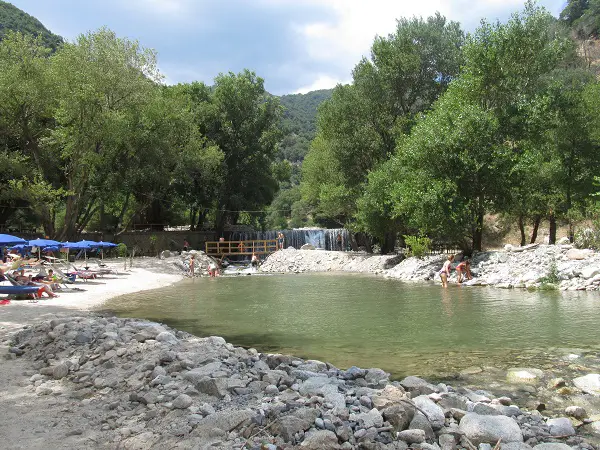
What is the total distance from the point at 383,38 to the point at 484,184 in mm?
13991

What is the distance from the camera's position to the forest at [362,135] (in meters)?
23.2

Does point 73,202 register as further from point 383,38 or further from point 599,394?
point 599,394

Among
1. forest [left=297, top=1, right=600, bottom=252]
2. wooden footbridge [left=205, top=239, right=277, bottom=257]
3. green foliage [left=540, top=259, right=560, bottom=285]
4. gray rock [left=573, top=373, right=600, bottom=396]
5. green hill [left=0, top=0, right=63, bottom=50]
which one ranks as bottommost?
gray rock [left=573, top=373, right=600, bottom=396]

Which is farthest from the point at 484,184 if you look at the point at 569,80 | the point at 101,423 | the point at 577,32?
the point at 577,32

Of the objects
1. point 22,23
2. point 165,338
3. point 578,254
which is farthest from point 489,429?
point 22,23

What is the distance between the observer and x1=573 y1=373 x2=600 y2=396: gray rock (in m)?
6.02

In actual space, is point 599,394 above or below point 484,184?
below

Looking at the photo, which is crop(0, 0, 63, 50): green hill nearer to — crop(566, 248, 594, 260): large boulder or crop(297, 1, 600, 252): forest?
crop(297, 1, 600, 252): forest

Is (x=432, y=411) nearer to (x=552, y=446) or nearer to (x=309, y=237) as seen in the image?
(x=552, y=446)

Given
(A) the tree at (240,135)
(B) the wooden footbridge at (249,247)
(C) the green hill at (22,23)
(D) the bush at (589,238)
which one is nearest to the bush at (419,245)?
(D) the bush at (589,238)

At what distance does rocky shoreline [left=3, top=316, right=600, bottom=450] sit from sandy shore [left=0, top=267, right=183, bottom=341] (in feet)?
12.6

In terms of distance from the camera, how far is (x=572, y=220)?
26.5m

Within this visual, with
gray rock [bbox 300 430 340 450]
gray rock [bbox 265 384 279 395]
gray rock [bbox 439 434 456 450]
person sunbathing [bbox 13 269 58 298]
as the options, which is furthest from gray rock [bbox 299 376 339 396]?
person sunbathing [bbox 13 269 58 298]

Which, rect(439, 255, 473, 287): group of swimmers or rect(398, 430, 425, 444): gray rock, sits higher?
rect(439, 255, 473, 287): group of swimmers
